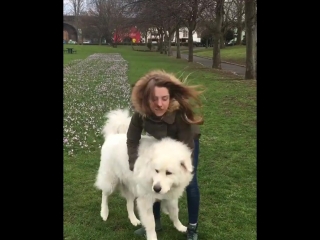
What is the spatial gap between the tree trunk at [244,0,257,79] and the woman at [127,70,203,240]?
56.9 ft

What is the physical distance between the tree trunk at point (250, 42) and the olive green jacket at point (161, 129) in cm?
1743

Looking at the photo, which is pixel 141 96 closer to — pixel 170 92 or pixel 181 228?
A: pixel 170 92

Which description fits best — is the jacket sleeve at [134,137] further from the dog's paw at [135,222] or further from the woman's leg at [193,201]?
the dog's paw at [135,222]

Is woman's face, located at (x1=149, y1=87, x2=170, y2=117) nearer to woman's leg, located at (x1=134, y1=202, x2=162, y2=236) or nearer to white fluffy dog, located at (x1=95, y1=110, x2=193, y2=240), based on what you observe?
white fluffy dog, located at (x1=95, y1=110, x2=193, y2=240)

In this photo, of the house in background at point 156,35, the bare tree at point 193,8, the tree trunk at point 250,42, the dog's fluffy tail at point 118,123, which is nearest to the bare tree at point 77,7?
the house in background at point 156,35

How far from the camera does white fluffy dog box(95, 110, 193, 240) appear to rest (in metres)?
4.09

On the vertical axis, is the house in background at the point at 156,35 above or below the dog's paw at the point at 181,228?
above

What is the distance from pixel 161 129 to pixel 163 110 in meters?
0.22

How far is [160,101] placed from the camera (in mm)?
4227

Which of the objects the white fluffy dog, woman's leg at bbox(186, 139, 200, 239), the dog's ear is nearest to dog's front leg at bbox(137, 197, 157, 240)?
the white fluffy dog

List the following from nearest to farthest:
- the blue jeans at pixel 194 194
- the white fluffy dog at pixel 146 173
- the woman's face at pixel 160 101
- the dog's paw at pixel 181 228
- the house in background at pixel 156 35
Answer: the white fluffy dog at pixel 146 173, the woman's face at pixel 160 101, the blue jeans at pixel 194 194, the dog's paw at pixel 181 228, the house in background at pixel 156 35

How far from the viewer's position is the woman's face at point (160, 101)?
4.23 metres
